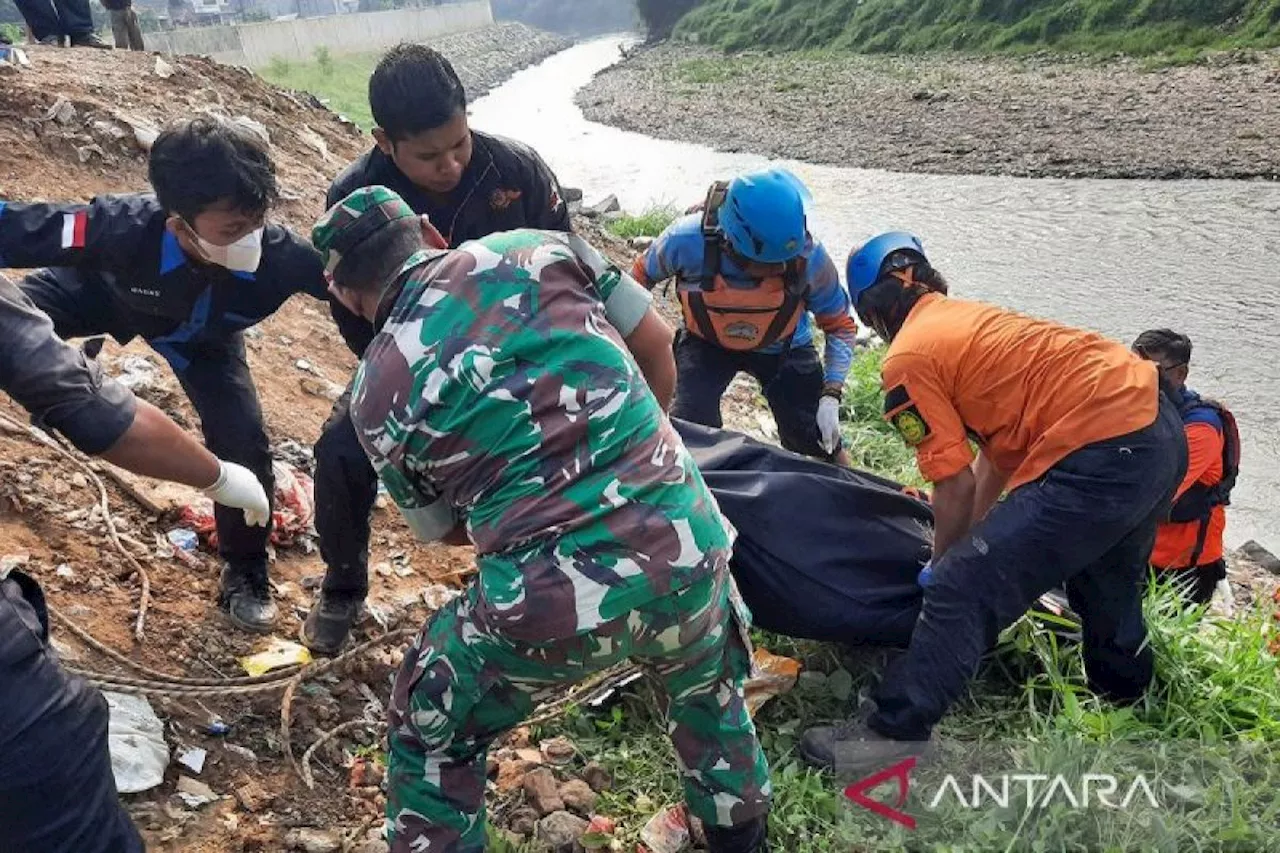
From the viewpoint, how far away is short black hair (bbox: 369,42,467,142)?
2.82 meters

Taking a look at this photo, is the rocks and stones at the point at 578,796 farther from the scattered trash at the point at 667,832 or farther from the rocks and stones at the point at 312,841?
the rocks and stones at the point at 312,841

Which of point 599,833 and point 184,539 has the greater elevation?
point 184,539

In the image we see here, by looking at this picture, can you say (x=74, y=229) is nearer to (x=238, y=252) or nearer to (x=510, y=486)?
(x=238, y=252)

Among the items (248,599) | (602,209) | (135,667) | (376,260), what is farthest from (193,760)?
(602,209)

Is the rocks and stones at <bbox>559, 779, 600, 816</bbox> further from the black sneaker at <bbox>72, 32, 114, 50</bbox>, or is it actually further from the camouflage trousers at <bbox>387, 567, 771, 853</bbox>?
the black sneaker at <bbox>72, 32, 114, 50</bbox>

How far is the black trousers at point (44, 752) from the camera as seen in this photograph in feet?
5.21

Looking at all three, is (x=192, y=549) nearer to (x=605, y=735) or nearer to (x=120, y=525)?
(x=120, y=525)

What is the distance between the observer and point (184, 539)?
10.9ft

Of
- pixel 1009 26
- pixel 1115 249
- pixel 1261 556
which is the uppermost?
pixel 1009 26

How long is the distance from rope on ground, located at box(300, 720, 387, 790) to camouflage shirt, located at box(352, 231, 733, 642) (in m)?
1.03

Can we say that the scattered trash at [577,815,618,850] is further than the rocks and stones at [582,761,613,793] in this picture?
No

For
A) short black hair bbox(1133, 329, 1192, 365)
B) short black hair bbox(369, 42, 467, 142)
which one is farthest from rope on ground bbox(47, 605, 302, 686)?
short black hair bbox(1133, 329, 1192, 365)

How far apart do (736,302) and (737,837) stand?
2.27 m

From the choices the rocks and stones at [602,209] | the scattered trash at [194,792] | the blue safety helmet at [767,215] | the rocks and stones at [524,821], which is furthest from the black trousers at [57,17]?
the rocks and stones at [524,821]
